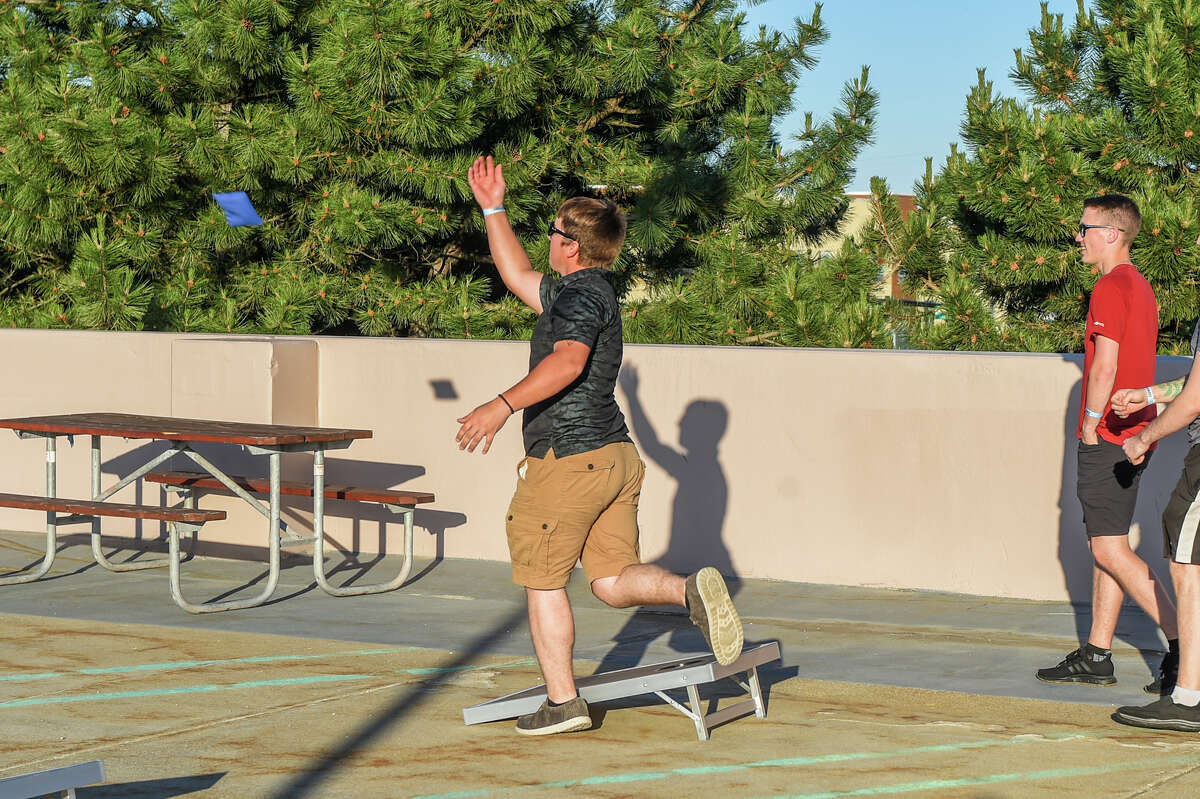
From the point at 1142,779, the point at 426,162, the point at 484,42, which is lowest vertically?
the point at 1142,779

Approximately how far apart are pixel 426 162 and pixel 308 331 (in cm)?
175

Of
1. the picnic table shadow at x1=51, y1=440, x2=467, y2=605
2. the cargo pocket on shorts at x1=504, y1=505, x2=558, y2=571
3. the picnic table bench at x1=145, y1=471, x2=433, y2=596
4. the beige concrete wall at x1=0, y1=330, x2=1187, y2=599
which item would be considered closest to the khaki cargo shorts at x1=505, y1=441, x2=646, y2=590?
the cargo pocket on shorts at x1=504, y1=505, x2=558, y2=571

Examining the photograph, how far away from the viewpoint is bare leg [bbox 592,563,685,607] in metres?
5.10

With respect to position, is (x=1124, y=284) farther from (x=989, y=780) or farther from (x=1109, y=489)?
(x=989, y=780)

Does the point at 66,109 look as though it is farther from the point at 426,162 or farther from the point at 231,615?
the point at 231,615

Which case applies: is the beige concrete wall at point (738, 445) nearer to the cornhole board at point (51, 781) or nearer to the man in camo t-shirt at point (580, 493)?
the man in camo t-shirt at point (580, 493)

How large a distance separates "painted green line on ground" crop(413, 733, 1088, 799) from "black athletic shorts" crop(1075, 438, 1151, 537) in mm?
903

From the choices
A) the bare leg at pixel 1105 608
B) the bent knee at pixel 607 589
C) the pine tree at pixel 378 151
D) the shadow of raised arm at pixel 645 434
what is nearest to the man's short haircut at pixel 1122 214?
the bare leg at pixel 1105 608

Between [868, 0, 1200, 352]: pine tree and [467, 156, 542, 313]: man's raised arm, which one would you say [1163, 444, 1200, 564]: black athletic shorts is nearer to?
[467, 156, 542, 313]: man's raised arm

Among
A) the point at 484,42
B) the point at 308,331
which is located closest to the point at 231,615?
the point at 308,331

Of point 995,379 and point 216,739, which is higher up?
point 995,379

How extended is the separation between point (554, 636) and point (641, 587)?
1.06ft

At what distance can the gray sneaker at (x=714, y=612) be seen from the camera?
4969 millimetres

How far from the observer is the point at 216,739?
16.9 feet
